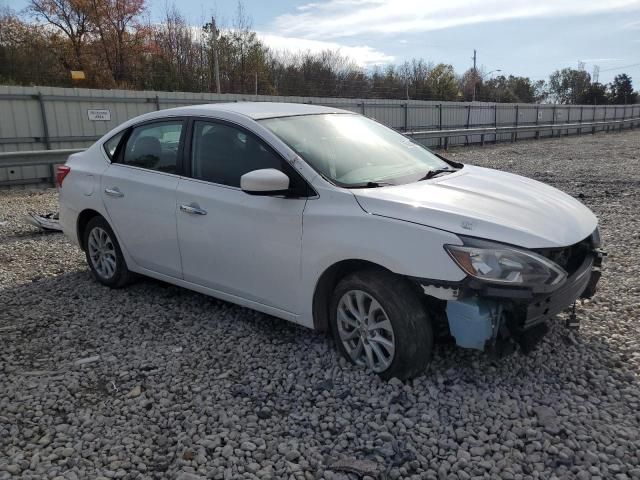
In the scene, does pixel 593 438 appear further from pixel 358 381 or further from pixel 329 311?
pixel 329 311

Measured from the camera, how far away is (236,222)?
12.1ft

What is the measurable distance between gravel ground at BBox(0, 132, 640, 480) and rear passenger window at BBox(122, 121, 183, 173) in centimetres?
121

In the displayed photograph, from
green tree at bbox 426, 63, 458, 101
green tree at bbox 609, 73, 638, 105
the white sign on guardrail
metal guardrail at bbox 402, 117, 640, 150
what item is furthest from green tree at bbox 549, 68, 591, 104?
the white sign on guardrail

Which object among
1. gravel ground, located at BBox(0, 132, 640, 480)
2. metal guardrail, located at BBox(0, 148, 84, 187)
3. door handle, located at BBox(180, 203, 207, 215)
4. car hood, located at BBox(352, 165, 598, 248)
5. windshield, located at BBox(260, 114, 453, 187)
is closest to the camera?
gravel ground, located at BBox(0, 132, 640, 480)

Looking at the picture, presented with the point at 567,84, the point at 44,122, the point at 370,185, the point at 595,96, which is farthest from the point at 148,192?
the point at 567,84

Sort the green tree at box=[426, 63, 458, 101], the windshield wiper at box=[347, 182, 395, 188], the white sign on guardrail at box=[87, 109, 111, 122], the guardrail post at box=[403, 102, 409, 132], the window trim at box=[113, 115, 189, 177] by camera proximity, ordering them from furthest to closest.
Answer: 1. the green tree at box=[426, 63, 458, 101]
2. the guardrail post at box=[403, 102, 409, 132]
3. the white sign on guardrail at box=[87, 109, 111, 122]
4. the window trim at box=[113, 115, 189, 177]
5. the windshield wiper at box=[347, 182, 395, 188]

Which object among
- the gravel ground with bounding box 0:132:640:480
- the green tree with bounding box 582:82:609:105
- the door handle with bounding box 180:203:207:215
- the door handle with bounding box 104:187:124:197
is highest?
the green tree with bounding box 582:82:609:105

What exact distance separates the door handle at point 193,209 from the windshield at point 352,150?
0.77 m

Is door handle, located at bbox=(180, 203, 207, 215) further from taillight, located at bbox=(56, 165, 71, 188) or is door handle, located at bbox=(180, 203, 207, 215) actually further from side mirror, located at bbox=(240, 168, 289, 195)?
taillight, located at bbox=(56, 165, 71, 188)

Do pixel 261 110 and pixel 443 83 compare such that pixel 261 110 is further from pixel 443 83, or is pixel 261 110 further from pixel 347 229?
pixel 443 83

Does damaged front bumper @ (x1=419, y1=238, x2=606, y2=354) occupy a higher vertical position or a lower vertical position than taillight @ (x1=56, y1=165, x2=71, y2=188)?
lower

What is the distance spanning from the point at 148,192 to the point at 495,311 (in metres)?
2.85

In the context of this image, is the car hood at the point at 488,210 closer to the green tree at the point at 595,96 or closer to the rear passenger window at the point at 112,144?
the rear passenger window at the point at 112,144

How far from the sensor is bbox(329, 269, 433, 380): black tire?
2994 millimetres
